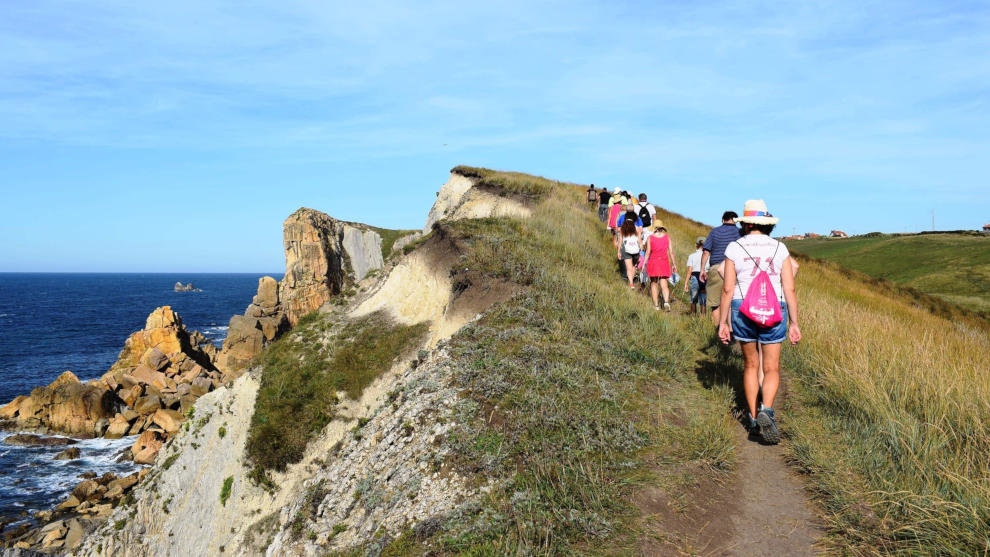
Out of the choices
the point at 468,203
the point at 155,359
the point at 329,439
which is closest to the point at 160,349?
the point at 155,359

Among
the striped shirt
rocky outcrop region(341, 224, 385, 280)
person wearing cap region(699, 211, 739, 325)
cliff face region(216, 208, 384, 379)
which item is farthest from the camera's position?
rocky outcrop region(341, 224, 385, 280)

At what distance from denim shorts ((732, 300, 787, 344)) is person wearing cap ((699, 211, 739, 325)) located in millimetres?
3653

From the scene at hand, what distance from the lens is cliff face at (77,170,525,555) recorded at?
6.85 meters

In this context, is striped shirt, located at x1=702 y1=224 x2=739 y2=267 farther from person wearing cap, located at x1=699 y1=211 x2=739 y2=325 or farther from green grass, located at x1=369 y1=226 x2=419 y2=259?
green grass, located at x1=369 y1=226 x2=419 y2=259

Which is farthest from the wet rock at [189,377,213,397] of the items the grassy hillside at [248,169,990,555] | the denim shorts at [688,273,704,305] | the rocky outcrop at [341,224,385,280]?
the denim shorts at [688,273,704,305]

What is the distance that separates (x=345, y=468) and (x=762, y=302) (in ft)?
24.0

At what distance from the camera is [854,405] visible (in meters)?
6.86

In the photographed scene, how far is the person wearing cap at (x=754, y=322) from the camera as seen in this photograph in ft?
21.4

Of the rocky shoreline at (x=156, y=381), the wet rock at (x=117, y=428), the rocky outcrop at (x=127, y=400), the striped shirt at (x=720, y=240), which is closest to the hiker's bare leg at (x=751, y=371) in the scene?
the striped shirt at (x=720, y=240)

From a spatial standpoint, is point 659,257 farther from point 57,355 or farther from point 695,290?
point 57,355

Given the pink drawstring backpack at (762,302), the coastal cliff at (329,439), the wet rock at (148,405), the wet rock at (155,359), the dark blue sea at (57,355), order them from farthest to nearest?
the wet rock at (155,359)
the wet rock at (148,405)
the dark blue sea at (57,355)
the coastal cliff at (329,439)
the pink drawstring backpack at (762,302)

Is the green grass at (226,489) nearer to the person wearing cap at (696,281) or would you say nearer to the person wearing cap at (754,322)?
the person wearing cap at (696,281)

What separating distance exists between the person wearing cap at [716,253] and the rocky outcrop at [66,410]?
1575 inches

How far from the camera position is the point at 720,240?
10.8 metres
